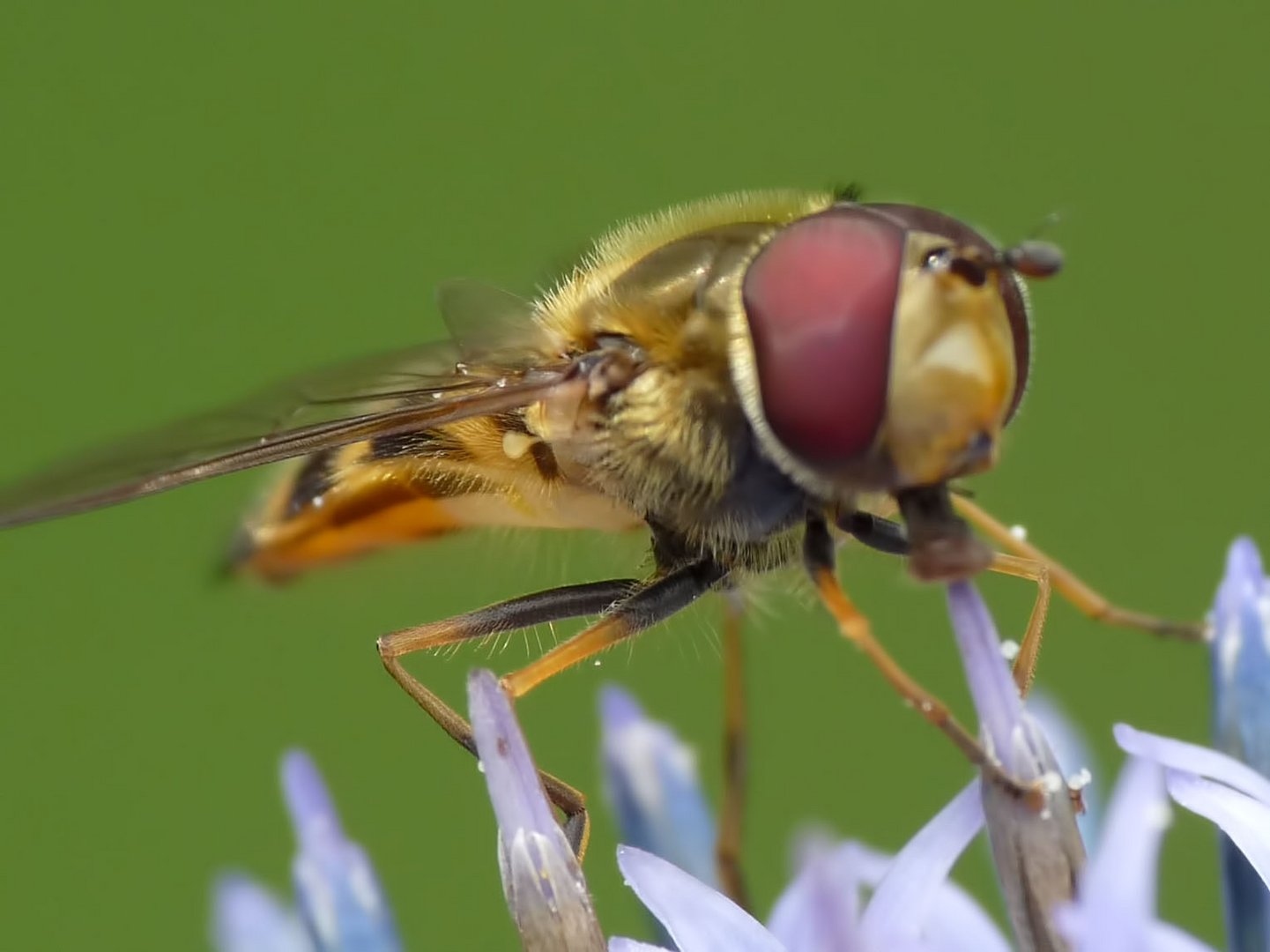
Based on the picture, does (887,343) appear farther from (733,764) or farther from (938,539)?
(733,764)

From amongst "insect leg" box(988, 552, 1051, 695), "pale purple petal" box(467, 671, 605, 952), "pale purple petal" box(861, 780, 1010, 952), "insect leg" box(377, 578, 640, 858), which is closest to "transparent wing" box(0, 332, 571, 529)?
"insect leg" box(377, 578, 640, 858)

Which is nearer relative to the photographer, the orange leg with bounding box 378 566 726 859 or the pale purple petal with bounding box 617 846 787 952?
the pale purple petal with bounding box 617 846 787 952

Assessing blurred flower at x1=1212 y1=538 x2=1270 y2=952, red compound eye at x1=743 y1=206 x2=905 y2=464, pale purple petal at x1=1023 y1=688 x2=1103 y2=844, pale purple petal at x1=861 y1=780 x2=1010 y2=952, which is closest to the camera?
pale purple petal at x1=861 y1=780 x2=1010 y2=952

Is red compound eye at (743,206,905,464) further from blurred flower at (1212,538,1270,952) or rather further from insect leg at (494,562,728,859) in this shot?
blurred flower at (1212,538,1270,952)

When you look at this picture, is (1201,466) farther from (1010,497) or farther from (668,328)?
(668,328)

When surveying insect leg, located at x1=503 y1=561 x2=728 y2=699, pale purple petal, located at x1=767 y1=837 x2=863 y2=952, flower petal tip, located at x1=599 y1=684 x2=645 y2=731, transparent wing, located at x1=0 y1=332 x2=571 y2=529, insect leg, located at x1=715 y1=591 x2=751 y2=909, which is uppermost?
transparent wing, located at x1=0 y1=332 x2=571 y2=529

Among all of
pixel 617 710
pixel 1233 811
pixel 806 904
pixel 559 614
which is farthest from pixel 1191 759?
pixel 617 710

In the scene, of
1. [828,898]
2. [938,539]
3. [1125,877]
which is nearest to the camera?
[828,898]
